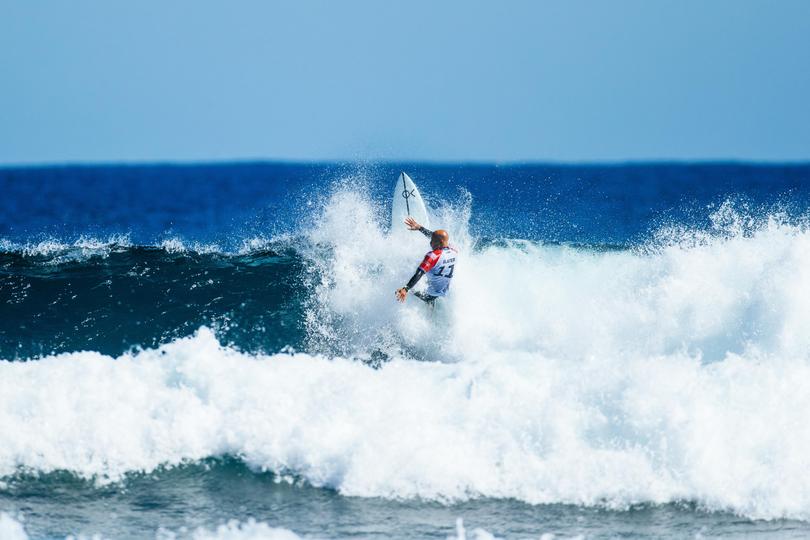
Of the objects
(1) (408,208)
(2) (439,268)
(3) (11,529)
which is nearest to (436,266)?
(2) (439,268)

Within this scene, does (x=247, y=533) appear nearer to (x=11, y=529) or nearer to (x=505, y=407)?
(x=11, y=529)

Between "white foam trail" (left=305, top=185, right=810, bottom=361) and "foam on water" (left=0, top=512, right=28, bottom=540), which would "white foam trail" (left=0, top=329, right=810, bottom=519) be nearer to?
"foam on water" (left=0, top=512, right=28, bottom=540)

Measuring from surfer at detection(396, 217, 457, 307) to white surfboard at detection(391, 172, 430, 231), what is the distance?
1541 millimetres

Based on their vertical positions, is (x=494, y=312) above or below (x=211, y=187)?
below

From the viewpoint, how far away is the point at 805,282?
37.4 ft

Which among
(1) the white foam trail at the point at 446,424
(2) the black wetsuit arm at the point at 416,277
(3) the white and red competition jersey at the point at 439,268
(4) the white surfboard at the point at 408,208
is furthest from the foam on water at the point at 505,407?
(4) the white surfboard at the point at 408,208

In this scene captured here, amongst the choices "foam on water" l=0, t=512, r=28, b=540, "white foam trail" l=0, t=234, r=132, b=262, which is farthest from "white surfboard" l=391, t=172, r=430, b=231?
"foam on water" l=0, t=512, r=28, b=540

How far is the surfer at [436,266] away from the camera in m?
11.5

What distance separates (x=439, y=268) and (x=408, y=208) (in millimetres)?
2171

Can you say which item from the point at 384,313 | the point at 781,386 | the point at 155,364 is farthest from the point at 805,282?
the point at 155,364

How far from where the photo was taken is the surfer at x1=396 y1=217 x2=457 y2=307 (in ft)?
37.8

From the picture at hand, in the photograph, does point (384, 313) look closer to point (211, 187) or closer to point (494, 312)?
point (494, 312)

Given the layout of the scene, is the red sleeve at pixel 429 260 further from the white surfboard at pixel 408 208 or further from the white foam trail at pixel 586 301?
the white surfboard at pixel 408 208

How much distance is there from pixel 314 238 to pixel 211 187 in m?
40.0
